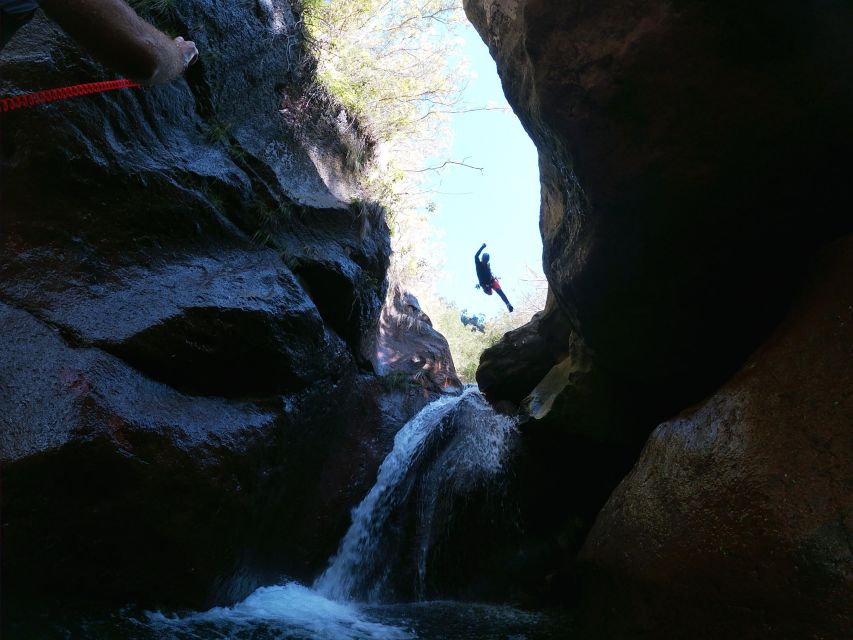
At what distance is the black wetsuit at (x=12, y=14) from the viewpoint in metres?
2.29

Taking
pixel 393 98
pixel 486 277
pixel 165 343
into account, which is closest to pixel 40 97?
pixel 165 343

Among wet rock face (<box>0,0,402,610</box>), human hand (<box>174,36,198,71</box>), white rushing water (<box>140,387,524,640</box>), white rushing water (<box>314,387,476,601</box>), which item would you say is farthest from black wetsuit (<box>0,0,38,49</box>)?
white rushing water (<box>314,387,476,601</box>)

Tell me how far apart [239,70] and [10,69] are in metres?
3.31

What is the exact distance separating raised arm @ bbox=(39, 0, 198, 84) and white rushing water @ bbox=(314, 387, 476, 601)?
5239 millimetres

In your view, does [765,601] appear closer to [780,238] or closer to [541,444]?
[780,238]

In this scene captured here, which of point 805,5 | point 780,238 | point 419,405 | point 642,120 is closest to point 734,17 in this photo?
point 805,5

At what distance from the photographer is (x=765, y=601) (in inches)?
110

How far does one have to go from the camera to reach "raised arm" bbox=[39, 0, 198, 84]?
7.04ft

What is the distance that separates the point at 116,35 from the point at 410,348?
8.52m

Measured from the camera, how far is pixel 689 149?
3.51 metres

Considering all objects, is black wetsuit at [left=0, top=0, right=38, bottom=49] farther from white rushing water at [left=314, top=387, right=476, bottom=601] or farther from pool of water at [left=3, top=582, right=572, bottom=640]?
white rushing water at [left=314, top=387, right=476, bottom=601]

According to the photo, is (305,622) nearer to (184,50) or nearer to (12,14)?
(184,50)

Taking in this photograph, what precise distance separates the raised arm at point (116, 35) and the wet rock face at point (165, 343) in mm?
2235

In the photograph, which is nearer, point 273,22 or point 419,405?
point 273,22
